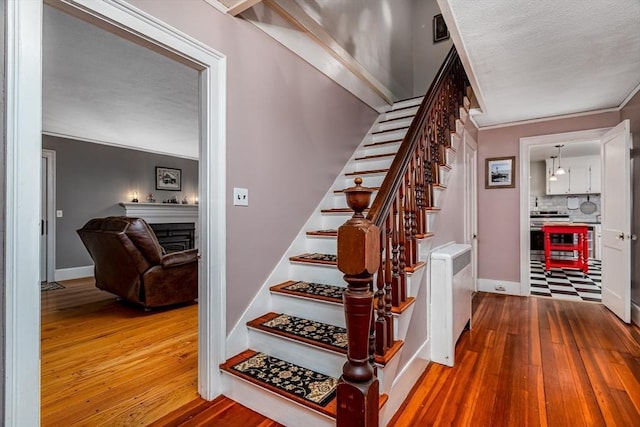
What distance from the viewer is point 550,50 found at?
229 cm

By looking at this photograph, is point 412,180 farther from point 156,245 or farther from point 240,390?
point 156,245

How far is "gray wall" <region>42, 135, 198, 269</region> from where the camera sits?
17.0 ft

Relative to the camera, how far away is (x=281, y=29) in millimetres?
2377

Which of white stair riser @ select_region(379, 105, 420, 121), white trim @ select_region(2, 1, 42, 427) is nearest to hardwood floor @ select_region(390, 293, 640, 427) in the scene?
white trim @ select_region(2, 1, 42, 427)

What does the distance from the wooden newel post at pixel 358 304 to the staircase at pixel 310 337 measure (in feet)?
0.83

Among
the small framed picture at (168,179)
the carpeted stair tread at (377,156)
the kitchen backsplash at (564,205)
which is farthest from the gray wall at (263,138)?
the kitchen backsplash at (564,205)

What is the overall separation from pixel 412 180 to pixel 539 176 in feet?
26.3

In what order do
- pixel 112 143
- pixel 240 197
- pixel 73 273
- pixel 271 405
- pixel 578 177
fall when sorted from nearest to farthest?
pixel 271 405
pixel 240 197
pixel 73 273
pixel 112 143
pixel 578 177

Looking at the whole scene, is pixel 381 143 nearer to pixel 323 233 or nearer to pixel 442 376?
pixel 323 233

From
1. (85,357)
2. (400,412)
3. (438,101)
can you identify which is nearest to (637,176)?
(438,101)

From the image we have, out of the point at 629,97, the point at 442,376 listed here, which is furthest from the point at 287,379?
the point at 629,97

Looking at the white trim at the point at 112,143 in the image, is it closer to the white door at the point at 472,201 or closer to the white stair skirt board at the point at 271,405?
the white stair skirt board at the point at 271,405

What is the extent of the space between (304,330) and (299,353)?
0.13 meters

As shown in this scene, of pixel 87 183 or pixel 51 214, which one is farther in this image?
pixel 87 183
